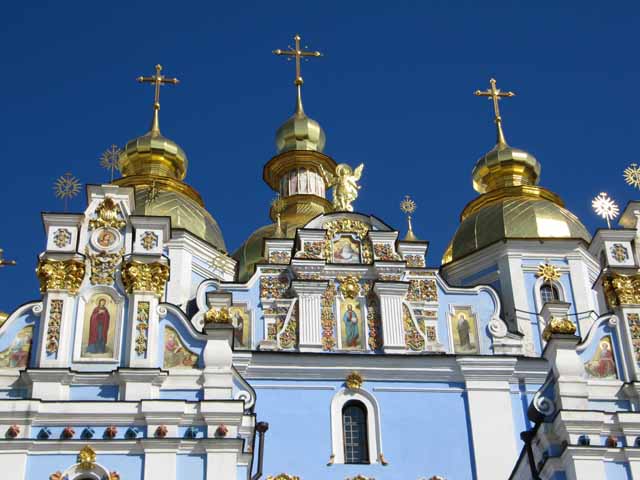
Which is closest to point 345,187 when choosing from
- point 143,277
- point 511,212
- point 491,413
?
point 511,212

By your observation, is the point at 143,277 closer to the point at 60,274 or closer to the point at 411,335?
the point at 60,274

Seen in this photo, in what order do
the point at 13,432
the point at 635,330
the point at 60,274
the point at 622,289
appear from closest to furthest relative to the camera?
1. the point at 13,432
2. the point at 60,274
3. the point at 635,330
4. the point at 622,289

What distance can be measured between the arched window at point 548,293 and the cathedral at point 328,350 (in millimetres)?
51

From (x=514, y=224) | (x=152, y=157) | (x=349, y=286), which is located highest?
(x=152, y=157)

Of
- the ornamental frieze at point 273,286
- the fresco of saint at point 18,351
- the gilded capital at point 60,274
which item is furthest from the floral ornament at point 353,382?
the fresco of saint at point 18,351

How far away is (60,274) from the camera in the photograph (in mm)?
19875

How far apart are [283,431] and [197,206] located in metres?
7.77

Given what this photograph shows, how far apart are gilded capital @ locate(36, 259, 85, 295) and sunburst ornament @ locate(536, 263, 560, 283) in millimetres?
9958

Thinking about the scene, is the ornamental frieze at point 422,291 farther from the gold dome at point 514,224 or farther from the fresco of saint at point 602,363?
the fresco of saint at point 602,363

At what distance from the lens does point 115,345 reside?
1944cm

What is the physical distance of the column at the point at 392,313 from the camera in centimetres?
2259

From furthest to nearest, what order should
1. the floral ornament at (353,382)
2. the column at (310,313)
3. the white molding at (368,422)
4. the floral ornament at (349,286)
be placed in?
the floral ornament at (349,286) < the column at (310,313) < the floral ornament at (353,382) < the white molding at (368,422)

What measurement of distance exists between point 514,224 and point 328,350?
20.0 ft

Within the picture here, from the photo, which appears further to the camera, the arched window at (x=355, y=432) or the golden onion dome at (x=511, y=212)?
the golden onion dome at (x=511, y=212)
